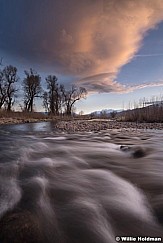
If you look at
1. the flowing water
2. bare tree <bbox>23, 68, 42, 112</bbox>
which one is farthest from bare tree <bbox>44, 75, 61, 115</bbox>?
the flowing water

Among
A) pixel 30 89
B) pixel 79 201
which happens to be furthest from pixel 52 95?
pixel 79 201

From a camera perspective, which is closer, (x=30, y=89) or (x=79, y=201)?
(x=79, y=201)

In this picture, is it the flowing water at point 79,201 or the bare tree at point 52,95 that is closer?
the flowing water at point 79,201

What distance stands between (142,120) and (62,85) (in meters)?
43.1

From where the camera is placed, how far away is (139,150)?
6672mm

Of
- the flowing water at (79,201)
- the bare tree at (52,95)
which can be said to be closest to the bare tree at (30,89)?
the bare tree at (52,95)

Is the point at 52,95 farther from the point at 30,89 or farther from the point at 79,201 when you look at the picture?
the point at 79,201

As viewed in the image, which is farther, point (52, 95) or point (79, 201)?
point (52, 95)

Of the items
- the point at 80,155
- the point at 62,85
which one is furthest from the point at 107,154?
the point at 62,85

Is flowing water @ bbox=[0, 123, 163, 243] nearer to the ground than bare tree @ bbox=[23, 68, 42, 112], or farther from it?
nearer to the ground

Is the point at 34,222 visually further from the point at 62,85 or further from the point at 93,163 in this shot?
the point at 62,85

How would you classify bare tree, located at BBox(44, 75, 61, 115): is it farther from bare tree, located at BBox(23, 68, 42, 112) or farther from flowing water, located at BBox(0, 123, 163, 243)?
flowing water, located at BBox(0, 123, 163, 243)

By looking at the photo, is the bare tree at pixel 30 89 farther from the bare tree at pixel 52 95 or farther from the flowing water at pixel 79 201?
the flowing water at pixel 79 201

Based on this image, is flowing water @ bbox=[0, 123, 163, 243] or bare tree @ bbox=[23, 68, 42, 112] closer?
flowing water @ bbox=[0, 123, 163, 243]
